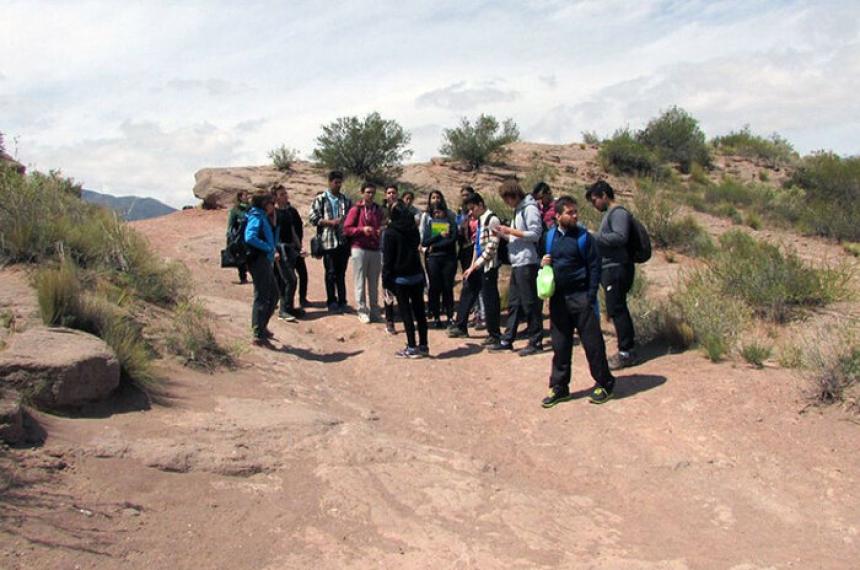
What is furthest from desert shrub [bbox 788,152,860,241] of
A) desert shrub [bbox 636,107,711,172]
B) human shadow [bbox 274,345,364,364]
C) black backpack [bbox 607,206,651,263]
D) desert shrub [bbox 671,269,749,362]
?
human shadow [bbox 274,345,364,364]

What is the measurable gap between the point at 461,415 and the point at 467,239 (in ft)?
12.0

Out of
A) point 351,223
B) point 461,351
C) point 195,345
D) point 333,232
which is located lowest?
point 461,351

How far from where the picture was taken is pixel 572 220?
22.4ft

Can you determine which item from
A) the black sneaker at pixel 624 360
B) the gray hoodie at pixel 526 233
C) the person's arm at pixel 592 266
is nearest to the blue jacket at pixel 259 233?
the gray hoodie at pixel 526 233

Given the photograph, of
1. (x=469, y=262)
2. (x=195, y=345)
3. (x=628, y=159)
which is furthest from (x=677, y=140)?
(x=195, y=345)

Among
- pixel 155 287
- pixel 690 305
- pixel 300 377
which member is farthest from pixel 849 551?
pixel 155 287

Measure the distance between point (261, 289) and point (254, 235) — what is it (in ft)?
1.94

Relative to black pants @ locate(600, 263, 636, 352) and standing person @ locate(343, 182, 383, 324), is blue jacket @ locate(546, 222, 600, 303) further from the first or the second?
standing person @ locate(343, 182, 383, 324)

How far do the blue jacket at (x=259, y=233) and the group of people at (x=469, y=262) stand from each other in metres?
0.01

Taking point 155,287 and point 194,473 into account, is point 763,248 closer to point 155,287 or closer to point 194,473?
point 155,287

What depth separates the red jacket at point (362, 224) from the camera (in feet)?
31.7

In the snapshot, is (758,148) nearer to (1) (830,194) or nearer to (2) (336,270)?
(1) (830,194)

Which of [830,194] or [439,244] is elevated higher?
[830,194]

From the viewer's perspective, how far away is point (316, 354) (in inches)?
343
